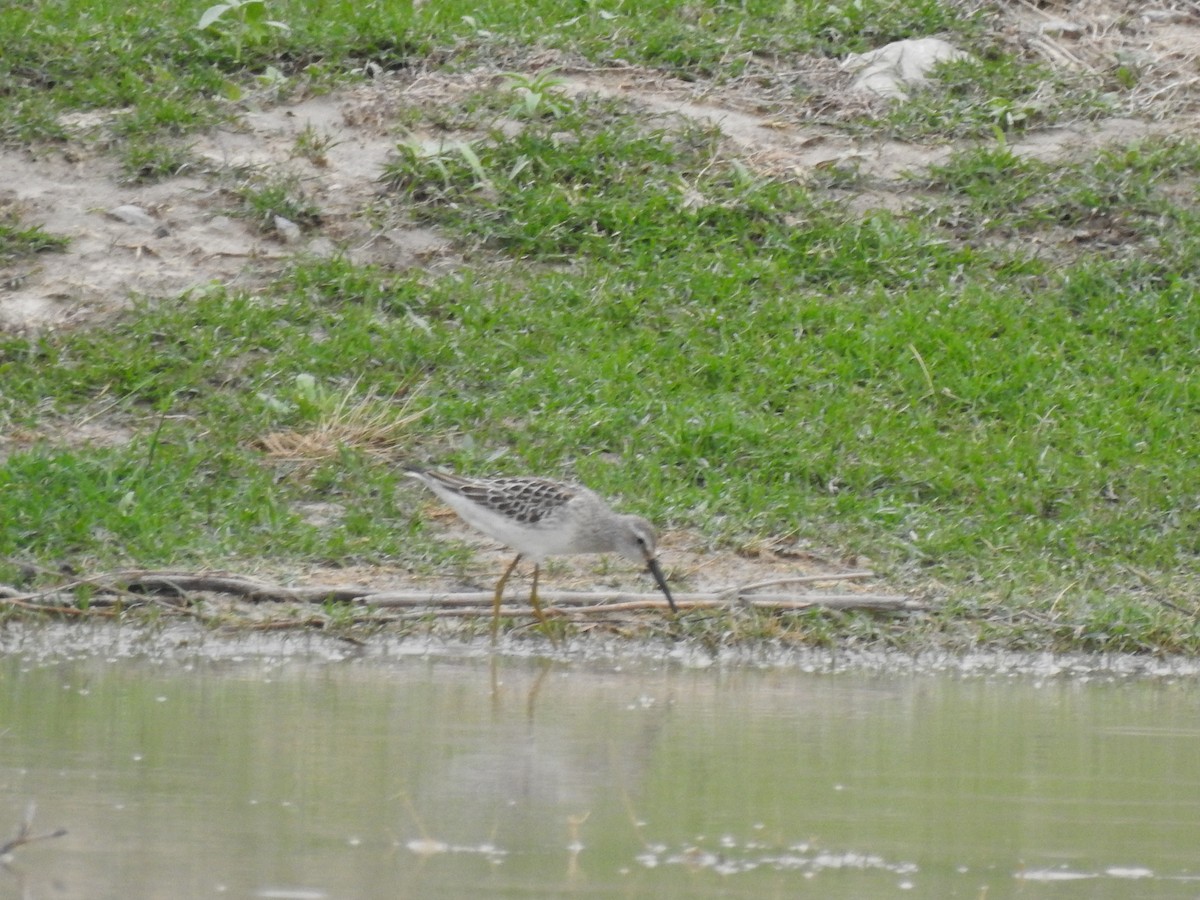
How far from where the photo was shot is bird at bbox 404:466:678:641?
873cm

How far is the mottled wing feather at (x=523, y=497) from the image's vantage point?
8750mm

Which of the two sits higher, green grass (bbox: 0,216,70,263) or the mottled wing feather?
green grass (bbox: 0,216,70,263)

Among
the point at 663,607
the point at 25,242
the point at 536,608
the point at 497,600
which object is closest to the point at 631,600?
the point at 663,607

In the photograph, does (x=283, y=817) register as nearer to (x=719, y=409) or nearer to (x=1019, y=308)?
(x=719, y=409)

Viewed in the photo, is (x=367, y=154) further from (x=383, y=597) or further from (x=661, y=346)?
(x=383, y=597)

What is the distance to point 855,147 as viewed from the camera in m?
13.4

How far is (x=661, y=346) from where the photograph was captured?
11.2m

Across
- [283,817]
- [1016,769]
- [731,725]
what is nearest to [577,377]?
[731,725]

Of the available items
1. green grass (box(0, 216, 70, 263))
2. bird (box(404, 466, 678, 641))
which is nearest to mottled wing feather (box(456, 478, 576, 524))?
bird (box(404, 466, 678, 641))

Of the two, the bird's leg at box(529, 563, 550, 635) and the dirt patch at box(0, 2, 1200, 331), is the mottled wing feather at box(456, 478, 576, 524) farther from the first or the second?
the dirt patch at box(0, 2, 1200, 331)

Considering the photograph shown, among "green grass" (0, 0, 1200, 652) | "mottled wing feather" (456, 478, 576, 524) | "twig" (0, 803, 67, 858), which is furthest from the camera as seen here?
"green grass" (0, 0, 1200, 652)

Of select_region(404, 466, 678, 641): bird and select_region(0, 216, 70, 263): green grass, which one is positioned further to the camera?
select_region(0, 216, 70, 263): green grass

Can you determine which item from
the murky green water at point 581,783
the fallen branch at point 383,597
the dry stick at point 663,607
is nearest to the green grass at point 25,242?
the fallen branch at point 383,597

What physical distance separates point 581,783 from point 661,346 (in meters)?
5.62
